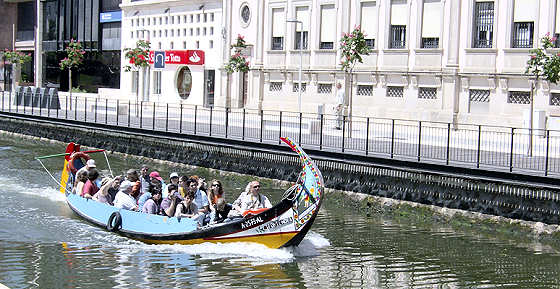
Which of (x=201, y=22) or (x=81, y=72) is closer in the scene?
(x=201, y=22)

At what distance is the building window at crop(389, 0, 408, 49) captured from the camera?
40938 mm

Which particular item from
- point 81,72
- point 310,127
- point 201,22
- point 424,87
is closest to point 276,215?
point 310,127

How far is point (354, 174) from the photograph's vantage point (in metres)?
26.0

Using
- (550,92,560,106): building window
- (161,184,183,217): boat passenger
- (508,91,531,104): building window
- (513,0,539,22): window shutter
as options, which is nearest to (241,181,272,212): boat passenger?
(161,184,183,217): boat passenger

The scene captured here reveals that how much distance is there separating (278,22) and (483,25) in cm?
1434

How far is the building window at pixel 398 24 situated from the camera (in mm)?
40938

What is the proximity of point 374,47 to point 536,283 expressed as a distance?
89.1ft

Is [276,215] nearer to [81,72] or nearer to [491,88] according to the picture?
[491,88]

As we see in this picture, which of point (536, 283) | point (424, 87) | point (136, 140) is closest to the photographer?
point (536, 283)

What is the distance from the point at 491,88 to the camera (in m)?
36.7

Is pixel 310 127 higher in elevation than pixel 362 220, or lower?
higher

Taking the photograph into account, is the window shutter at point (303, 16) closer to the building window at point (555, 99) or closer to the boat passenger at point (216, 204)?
the building window at point (555, 99)

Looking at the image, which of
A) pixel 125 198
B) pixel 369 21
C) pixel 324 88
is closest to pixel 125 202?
pixel 125 198

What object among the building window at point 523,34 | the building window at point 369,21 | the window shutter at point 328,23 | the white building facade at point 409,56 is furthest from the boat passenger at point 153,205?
the window shutter at point 328,23
